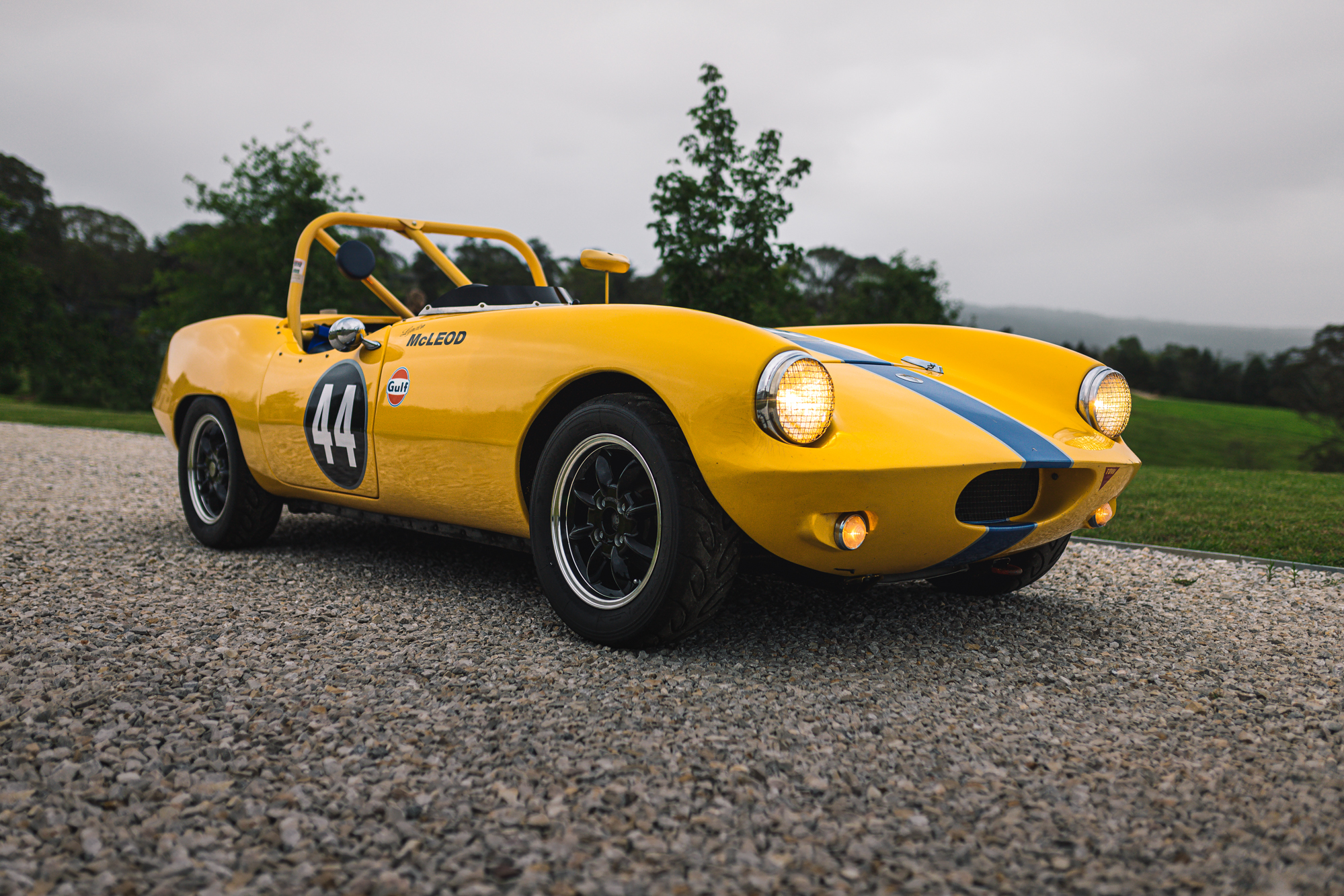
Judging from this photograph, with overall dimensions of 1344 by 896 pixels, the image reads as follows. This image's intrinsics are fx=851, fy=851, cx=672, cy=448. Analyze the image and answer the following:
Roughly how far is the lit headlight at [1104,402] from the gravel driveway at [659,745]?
2.46 feet

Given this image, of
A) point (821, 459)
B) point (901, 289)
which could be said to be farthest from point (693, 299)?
point (901, 289)

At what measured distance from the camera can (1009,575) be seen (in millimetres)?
3414

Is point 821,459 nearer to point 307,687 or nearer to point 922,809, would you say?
point 922,809

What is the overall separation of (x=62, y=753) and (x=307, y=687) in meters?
0.57

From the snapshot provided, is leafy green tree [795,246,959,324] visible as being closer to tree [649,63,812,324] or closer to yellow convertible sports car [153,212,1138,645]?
tree [649,63,812,324]

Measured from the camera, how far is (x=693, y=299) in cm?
834

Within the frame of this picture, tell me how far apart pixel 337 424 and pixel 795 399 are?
216cm

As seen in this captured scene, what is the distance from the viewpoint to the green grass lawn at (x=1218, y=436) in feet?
115

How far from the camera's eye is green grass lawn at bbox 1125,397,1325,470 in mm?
35125

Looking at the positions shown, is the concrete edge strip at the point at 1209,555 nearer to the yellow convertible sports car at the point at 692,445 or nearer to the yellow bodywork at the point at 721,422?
the yellow convertible sports car at the point at 692,445

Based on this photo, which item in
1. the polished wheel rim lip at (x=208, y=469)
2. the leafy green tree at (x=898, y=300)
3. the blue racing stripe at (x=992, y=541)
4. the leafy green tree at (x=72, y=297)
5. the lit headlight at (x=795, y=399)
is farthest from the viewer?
the leafy green tree at (x=72, y=297)

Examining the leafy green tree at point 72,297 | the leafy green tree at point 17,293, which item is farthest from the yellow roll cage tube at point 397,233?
the leafy green tree at point 72,297

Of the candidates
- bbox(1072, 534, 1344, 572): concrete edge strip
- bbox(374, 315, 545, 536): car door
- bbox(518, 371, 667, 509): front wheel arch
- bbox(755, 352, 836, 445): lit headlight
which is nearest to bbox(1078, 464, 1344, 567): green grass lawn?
bbox(1072, 534, 1344, 572): concrete edge strip

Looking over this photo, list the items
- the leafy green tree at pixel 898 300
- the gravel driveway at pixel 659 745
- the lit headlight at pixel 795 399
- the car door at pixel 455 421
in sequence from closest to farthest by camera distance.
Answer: the gravel driveway at pixel 659 745 → the lit headlight at pixel 795 399 → the car door at pixel 455 421 → the leafy green tree at pixel 898 300
